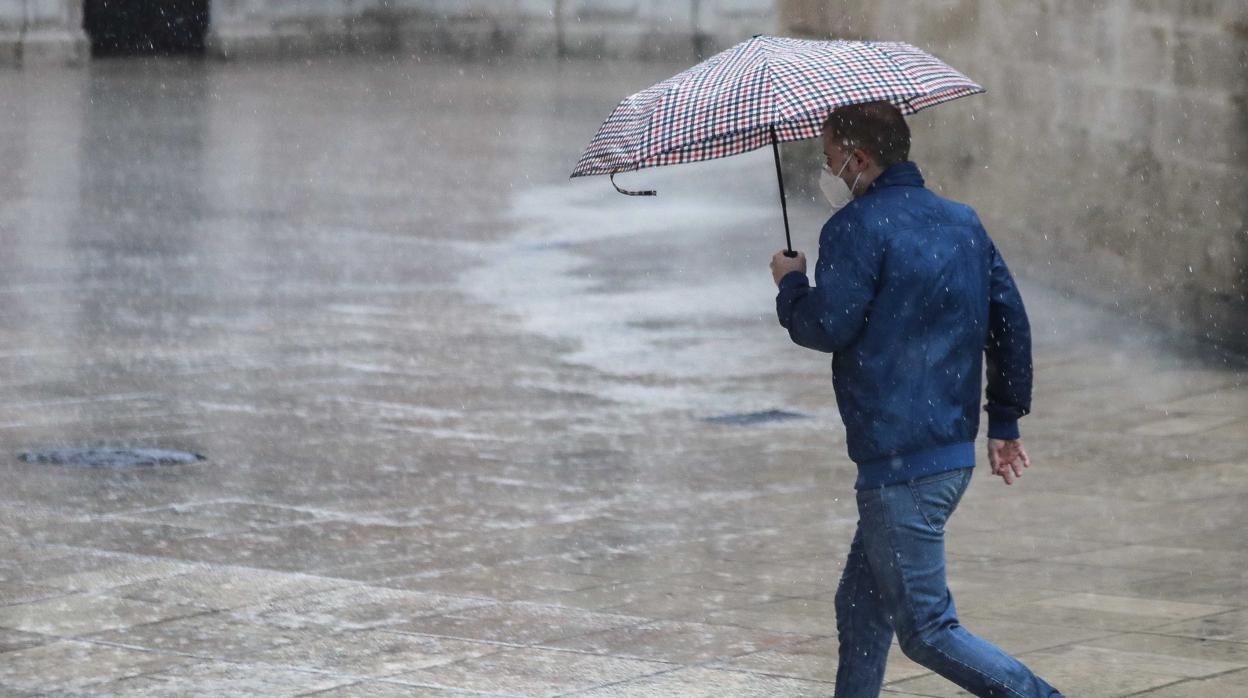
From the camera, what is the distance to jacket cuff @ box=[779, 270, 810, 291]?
15.8ft

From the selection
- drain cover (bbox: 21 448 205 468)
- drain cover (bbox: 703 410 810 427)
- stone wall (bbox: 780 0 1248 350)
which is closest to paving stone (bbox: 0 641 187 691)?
drain cover (bbox: 21 448 205 468)

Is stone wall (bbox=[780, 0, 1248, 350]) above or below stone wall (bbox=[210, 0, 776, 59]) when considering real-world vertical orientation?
above

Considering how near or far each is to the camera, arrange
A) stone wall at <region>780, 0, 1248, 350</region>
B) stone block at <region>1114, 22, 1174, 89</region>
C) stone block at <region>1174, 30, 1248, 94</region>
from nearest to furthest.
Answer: stone block at <region>1174, 30, 1248, 94</region>
stone wall at <region>780, 0, 1248, 350</region>
stone block at <region>1114, 22, 1174, 89</region>

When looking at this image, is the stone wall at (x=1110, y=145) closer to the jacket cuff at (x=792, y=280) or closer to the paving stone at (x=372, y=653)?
the paving stone at (x=372, y=653)

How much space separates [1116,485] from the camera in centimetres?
895

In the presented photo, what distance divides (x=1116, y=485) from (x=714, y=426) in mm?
2226

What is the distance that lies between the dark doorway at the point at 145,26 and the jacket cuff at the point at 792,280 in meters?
33.0

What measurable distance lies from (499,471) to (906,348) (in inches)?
188

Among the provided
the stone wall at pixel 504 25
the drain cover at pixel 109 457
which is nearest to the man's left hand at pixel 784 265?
the drain cover at pixel 109 457

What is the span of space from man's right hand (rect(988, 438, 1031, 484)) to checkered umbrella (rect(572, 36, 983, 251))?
2.33 ft

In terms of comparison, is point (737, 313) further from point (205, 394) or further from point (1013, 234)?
point (205, 394)

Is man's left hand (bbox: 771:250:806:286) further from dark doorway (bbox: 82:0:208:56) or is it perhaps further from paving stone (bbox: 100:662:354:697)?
dark doorway (bbox: 82:0:208:56)

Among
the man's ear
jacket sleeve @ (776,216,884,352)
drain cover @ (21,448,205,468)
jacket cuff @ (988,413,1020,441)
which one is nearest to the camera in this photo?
jacket sleeve @ (776,216,884,352)

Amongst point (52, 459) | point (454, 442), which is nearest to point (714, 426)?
point (454, 442)
